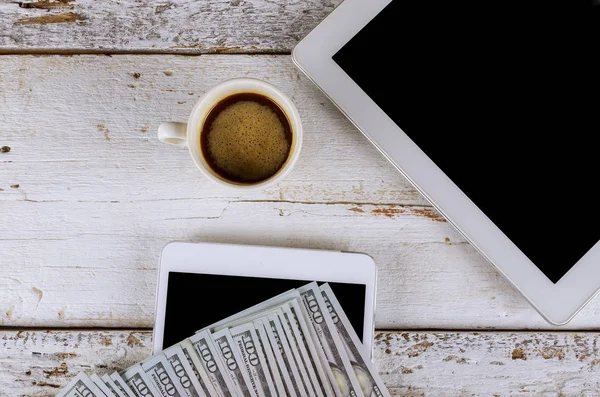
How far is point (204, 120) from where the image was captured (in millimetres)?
644

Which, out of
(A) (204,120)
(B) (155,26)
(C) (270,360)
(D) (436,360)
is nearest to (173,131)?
(A) (204,120)

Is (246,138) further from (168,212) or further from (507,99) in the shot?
(507,99)

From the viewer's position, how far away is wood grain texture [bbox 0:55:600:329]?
2.34 ft

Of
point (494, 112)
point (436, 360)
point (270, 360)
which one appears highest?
point (494, 112)

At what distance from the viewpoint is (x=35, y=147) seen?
72 centimetres

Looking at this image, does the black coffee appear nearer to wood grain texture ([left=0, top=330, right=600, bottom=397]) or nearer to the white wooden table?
the white wooden table

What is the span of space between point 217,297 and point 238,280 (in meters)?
0.03

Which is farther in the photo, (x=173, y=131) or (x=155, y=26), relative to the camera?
(x=155, y=26)

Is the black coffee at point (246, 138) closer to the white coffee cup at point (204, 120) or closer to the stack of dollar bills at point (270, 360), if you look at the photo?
the white coffee cup at point (204, 120)

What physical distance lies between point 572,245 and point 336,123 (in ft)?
1.10

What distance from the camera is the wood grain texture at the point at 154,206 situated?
0.71 meters

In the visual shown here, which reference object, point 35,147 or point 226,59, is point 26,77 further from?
point 226,59

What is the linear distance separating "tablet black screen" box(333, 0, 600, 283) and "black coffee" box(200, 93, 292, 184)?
0.11 m

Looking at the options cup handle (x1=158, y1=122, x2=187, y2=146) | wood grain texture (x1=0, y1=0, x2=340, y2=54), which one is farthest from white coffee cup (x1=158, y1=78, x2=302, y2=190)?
wood grain texture (x1=0, y1=0, x2=340, y2=54)
